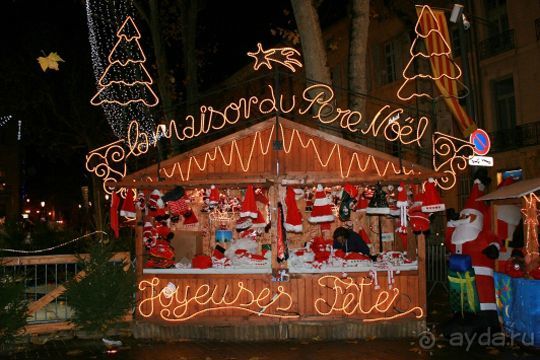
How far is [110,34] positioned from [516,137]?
15.5 metres

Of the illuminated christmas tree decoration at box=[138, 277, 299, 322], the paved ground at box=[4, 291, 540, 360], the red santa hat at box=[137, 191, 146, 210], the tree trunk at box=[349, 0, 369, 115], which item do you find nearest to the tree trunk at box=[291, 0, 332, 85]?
the tree trunk at box=[349, 0, 369, 115]

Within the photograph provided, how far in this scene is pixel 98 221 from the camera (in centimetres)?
2239

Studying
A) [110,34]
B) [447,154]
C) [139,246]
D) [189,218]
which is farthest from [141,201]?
[110,34]

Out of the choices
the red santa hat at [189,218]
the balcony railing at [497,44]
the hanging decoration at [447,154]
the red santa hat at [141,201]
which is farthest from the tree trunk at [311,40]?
the balcony railing at [497,44]

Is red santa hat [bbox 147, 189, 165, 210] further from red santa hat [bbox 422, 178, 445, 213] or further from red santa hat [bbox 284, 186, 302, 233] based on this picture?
red santa hat [bbox 422, 178, 445, 213]

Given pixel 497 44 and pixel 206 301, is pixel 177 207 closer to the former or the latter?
pixel 206 301

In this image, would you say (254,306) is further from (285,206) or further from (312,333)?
(285,206)

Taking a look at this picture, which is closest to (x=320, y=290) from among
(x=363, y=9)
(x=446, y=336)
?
(x=446, y=336)

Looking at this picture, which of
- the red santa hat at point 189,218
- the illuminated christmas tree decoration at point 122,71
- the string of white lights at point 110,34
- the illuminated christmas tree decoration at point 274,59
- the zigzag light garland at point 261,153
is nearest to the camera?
the illuminated christmas tree decoration at point 274,59

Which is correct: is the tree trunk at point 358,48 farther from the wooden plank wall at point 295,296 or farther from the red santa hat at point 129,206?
the red santa hat at point 129,206

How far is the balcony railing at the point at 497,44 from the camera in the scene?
2280cm

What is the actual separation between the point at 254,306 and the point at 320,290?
114 cm

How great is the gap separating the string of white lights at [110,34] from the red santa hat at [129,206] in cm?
257

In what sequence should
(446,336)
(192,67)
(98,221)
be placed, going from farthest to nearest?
(98,221) < (192,67) < (446,336)
